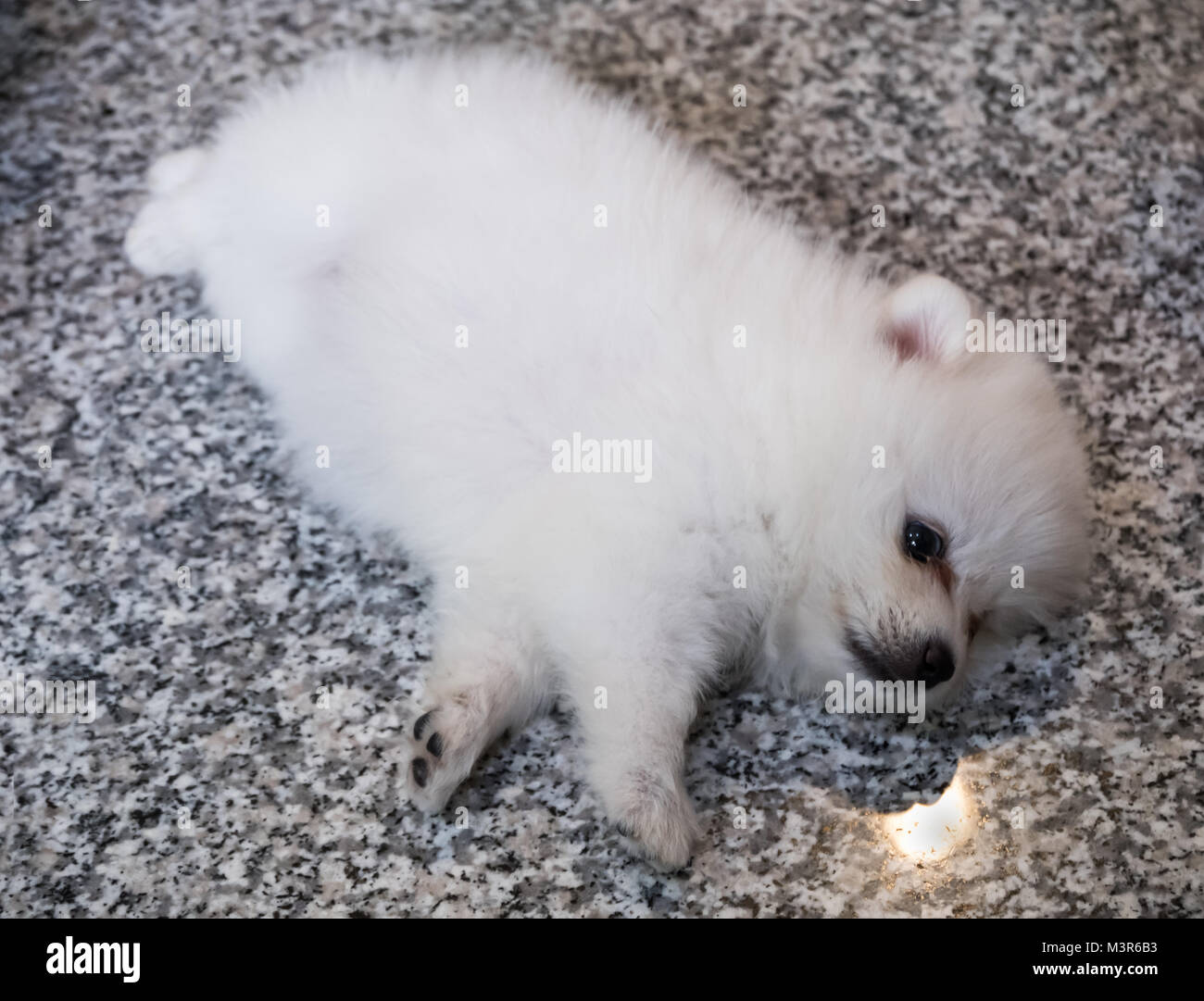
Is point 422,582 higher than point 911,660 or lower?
lower

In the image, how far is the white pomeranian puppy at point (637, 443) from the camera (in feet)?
4.92

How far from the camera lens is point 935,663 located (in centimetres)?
151

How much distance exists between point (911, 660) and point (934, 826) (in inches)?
8.7

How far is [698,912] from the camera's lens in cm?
142

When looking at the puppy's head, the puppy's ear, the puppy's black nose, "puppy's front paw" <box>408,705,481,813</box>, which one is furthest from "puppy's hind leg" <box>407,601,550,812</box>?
the puppy's ear

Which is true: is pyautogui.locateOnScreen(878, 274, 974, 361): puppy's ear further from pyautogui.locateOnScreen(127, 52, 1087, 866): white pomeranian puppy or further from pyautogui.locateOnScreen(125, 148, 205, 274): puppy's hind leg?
pyautogui.locateOnScreen(125, 148, 205, 274): puppy's hind leg

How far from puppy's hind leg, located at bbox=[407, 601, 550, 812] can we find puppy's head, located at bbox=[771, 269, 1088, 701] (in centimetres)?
36

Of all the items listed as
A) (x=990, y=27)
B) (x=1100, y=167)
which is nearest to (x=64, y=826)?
(x=1100, y=167)

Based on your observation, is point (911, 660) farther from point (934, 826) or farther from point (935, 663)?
point (934, 826)

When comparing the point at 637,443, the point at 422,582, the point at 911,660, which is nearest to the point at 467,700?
the point at 422,582

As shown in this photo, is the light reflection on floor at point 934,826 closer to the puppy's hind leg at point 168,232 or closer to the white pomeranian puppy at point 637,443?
the white pomeranian puppy at point 637,443

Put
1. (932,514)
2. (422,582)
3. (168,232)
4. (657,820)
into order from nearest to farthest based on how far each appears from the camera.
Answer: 1. (657,820)
2. (932,514)
3. (422,582)
4. (168,232)

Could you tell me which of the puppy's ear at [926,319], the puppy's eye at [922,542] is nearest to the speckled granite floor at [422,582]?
the puppy's eye at [922,542]

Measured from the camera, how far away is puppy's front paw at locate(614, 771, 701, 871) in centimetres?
143
